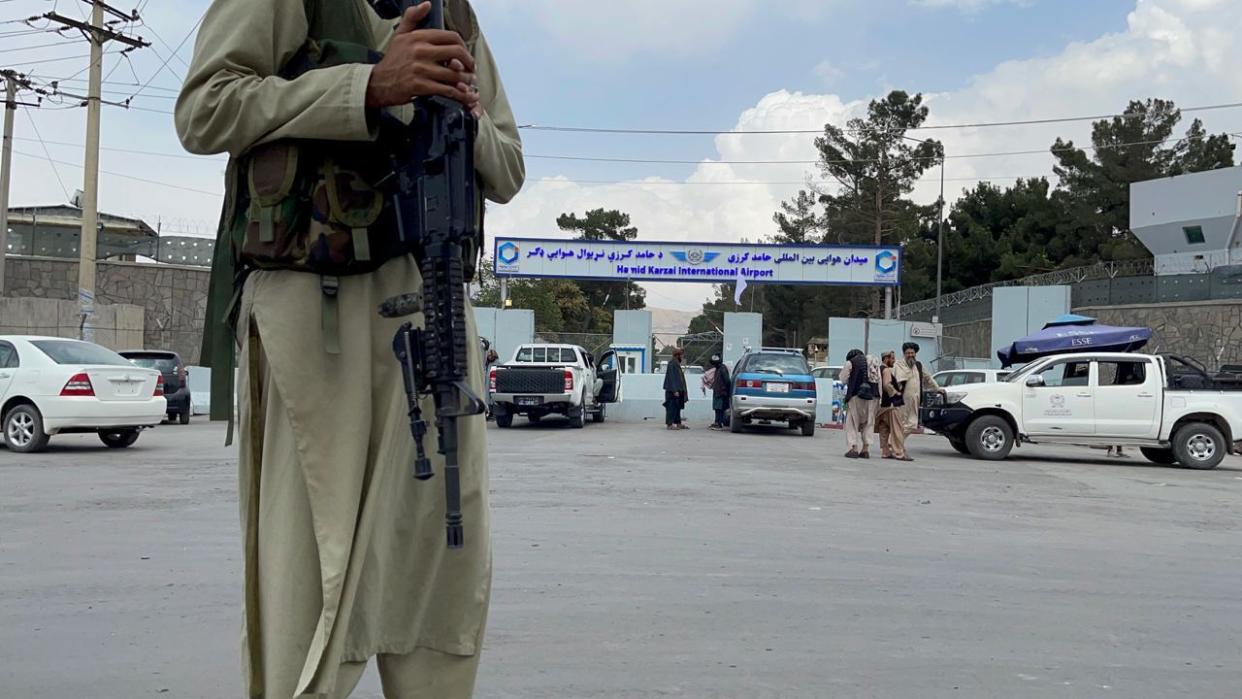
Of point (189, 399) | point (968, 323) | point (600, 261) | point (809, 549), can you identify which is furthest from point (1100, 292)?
point (809, 549)

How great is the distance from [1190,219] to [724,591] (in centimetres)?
4652

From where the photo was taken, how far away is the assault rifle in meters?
1.92

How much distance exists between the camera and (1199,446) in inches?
627

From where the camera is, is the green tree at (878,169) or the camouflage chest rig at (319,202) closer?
the camouflage chest rig at (319,202)

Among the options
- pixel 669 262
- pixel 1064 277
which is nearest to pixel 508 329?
pixel 669 262

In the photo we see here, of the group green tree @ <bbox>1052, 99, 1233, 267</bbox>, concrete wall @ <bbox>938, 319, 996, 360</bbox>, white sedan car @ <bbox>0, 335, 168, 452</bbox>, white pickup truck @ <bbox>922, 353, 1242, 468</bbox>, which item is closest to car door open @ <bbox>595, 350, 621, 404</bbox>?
white pickup truck @ <bbox>922, 353, 1242, 468</bbox>

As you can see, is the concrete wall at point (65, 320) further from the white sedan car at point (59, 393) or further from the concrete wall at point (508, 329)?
the white sedan car at point (59, 393)

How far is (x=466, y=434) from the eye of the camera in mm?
2092

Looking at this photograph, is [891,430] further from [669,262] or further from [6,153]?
[6,153]

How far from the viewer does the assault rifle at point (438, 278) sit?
1920 mm

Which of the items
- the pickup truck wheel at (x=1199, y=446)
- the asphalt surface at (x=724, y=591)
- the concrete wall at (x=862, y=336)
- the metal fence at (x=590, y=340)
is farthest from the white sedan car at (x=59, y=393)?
the metal fence at (x=590, y=340)

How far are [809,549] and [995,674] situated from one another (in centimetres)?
272

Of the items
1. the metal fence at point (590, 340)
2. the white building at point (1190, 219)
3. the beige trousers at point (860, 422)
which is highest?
the white building at point (1190, 219)

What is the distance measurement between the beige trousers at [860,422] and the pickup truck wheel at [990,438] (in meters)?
1.92
